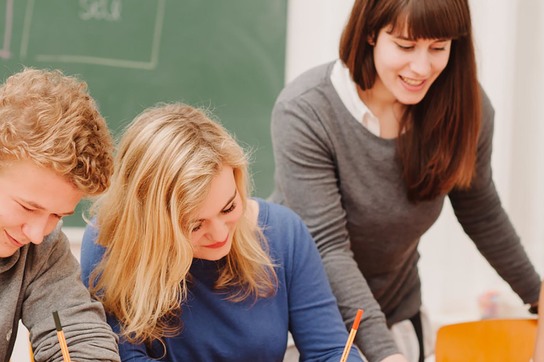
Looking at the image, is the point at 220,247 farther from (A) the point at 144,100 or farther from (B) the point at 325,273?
(A) the point at 144,100

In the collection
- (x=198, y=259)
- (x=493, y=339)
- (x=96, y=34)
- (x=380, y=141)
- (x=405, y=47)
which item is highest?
(x=405, y=47)

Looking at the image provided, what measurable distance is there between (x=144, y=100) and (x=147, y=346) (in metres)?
1.32

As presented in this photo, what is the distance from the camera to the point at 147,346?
5.08 feet

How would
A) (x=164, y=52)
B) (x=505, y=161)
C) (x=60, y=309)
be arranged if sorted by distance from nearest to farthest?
1. (x=60, y=309)
2. (x=164, y=52)
3. (x=505, y=161)

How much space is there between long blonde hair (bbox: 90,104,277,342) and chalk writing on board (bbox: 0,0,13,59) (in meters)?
1.17

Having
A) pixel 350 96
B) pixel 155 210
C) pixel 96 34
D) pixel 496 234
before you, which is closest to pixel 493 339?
pixel 496 234

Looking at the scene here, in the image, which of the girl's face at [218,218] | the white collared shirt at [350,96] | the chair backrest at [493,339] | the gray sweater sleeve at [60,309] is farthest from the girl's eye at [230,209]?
the chair backrest at [493,339]

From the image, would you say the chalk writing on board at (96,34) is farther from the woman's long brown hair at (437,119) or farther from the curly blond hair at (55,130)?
the curly blond hair at (55,130)

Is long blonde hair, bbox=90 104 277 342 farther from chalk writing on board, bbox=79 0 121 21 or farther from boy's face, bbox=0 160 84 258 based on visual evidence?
chalk writing on board, bbox=79 0 121 21

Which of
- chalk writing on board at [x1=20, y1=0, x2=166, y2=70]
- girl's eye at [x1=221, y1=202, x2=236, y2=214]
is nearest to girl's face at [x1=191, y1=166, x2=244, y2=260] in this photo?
girl's eye at [x1=221, y1=202, x2=236, y2=214]

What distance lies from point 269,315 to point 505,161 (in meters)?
1.85

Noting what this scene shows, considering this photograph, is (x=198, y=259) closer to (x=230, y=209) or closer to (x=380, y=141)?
(x=230, y=209)

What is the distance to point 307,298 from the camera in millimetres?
1643

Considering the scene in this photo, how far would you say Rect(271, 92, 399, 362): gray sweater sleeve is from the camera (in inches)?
68.9
